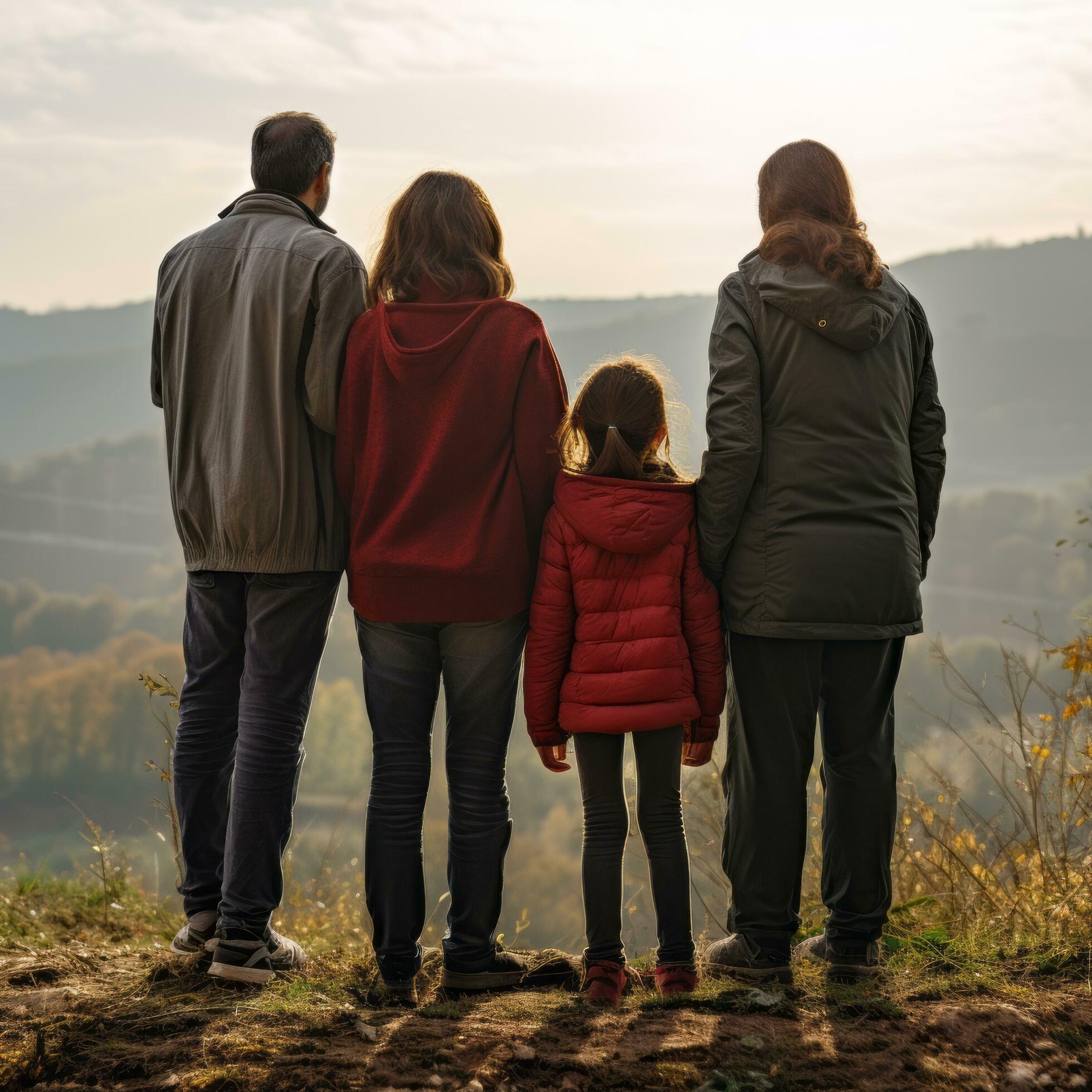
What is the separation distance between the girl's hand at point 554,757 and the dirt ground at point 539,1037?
0.54m

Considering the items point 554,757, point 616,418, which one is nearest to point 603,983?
point 554,757

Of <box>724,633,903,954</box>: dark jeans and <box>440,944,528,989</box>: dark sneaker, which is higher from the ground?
<box>724,633,903,954</box>: dark jeans

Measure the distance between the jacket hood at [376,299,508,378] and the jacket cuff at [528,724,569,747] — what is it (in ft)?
2.99

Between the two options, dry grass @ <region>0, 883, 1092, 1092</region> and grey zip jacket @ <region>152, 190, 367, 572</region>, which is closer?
dry grass @ <region>0, 883, 1092, 1092</region>

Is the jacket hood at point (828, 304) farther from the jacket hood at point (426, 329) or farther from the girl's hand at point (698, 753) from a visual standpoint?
the girl's hand at point (698, 753)

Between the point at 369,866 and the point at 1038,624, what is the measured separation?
2.60 metres

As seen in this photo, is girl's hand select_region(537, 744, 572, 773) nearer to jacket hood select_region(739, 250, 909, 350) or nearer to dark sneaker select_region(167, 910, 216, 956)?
dark sneaker select_region(167, 910, 216, 956)

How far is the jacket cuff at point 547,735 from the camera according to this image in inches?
99.0

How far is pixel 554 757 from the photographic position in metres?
2.57

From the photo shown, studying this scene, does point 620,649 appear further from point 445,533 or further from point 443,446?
point 443,446

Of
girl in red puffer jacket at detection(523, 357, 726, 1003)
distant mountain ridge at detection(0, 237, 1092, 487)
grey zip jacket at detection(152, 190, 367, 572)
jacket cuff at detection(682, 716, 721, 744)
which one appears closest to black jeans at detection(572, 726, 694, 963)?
girl in red puffer jacket at detection(523, 357, 726, 1003)

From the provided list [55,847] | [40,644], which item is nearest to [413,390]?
[55,847]

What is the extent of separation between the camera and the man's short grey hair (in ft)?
8.74

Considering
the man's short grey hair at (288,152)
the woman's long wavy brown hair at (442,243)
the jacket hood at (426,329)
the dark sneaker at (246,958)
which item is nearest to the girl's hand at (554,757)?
the dark sneaker at (246,958)
